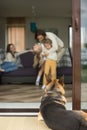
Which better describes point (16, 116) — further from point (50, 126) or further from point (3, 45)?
point (3, 45)

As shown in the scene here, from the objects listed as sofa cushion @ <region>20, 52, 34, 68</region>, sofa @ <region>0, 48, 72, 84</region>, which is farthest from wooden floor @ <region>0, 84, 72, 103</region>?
sofa cushion @ <region>20, 52, 34, 68</region>

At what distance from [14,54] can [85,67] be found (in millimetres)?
3945

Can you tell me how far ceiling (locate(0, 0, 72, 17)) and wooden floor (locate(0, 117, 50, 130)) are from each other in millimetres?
5189

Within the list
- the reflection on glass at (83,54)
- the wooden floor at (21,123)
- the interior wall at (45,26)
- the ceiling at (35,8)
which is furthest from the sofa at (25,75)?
the interior wall at (45,26)

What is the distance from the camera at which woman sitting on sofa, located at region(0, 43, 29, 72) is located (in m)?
7.62

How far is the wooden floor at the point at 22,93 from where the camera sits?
18.1ft

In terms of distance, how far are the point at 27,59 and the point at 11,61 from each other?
45 cm

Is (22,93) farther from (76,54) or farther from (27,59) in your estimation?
(76,54)

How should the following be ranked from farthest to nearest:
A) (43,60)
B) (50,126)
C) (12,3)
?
(12,3)
(43,60)
(50,126)

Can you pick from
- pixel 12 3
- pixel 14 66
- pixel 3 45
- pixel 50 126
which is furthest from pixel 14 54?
pixel 50 126

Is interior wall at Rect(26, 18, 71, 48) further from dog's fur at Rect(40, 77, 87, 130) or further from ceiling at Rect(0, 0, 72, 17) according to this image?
dog's fur at Rect(40, 77, 87, 130)

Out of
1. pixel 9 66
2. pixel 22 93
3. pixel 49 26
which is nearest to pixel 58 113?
pixel 22 93

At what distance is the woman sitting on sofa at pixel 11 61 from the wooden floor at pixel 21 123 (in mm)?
3392

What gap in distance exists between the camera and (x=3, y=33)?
1180 cm
